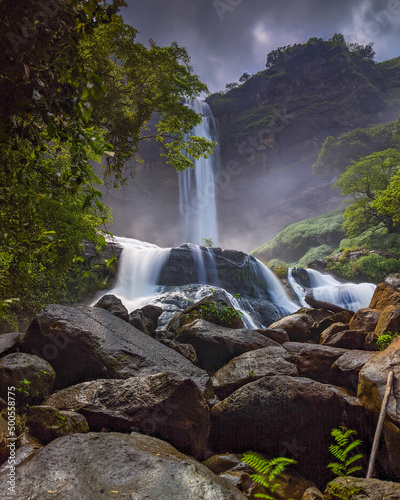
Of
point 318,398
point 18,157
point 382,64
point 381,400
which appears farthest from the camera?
point 382,64

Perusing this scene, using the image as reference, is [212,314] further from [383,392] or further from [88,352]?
[383,392]

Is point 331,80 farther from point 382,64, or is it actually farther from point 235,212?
point 235,212

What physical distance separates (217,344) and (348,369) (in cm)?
287

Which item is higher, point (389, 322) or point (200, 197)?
point (200, 197)

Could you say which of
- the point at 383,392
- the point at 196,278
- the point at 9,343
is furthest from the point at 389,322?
the point at 196,278

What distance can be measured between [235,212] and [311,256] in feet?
69.6

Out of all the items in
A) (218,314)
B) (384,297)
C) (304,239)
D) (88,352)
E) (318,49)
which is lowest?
(88,352)

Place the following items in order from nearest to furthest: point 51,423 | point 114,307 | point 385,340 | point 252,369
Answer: point 51,423, point 252,369, point 385,340, point 114,307

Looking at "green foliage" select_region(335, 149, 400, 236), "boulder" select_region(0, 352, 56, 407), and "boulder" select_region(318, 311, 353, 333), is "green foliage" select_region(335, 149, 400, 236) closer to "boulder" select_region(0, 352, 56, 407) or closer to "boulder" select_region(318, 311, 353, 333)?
"boulder" select_region(318, 311, 353, 333)

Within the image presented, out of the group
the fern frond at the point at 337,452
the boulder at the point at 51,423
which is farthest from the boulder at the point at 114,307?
the fern frond at the point at 337,452

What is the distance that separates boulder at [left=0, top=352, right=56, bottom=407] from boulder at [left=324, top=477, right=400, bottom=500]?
3.60 m

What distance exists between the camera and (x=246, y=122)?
51.7m

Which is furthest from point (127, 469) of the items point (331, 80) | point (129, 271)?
point (331, 80)

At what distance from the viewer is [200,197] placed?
48.6 m
